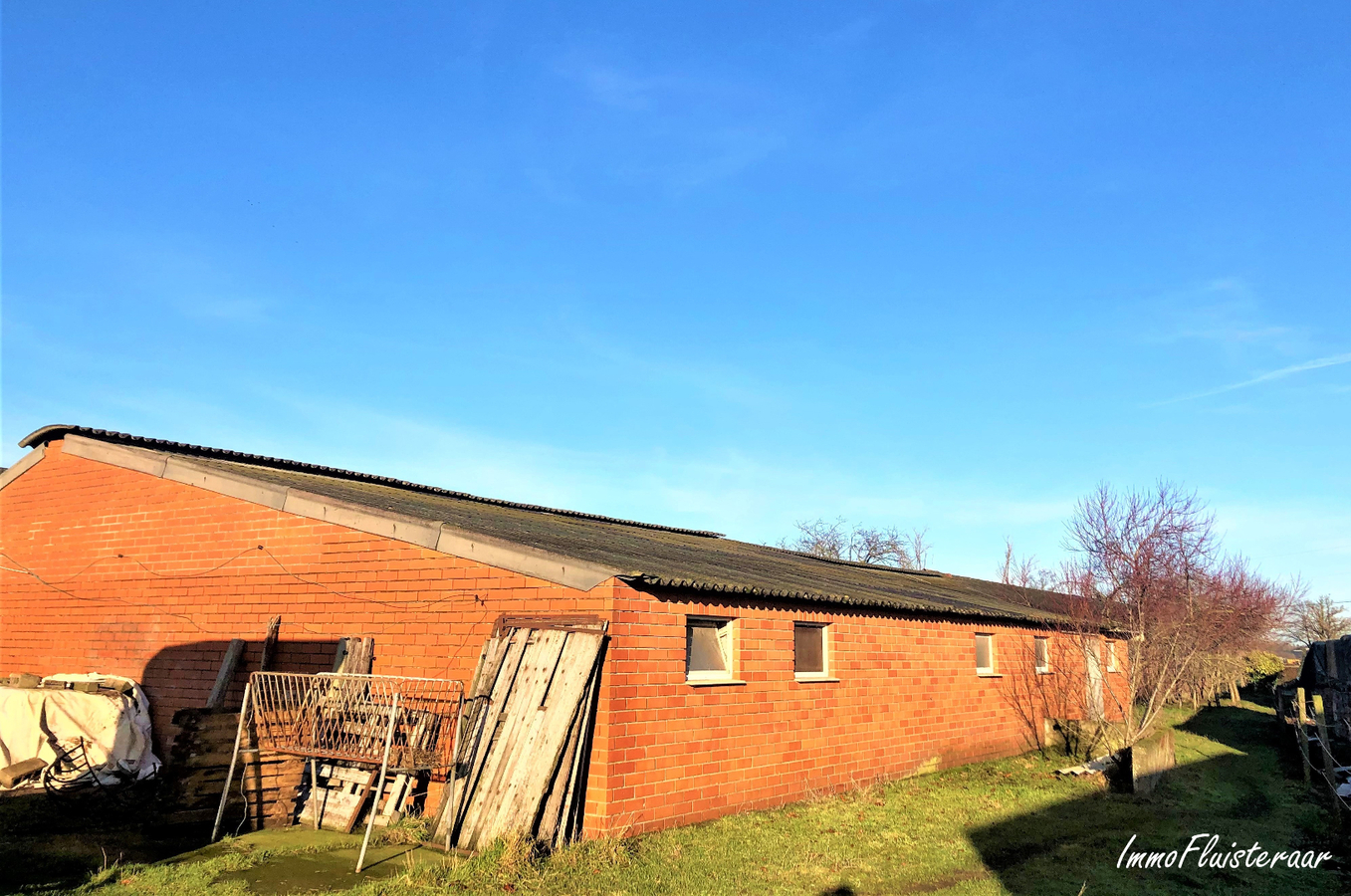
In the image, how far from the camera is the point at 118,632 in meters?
14.0

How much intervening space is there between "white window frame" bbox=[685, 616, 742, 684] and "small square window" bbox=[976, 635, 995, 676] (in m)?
8.73

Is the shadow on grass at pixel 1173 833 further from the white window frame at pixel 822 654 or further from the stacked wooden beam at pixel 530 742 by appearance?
the stacked wooden beam at pixel 530 742

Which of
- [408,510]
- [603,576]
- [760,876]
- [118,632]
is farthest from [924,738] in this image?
[118,632]

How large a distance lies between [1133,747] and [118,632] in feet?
53.4

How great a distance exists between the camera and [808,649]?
1257 centimetres

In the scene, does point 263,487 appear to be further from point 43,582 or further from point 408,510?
point 43,582

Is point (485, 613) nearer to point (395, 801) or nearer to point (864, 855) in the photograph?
point (395, 801)

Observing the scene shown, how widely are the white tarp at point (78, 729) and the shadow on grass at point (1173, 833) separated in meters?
11.2

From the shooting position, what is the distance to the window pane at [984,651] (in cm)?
1773

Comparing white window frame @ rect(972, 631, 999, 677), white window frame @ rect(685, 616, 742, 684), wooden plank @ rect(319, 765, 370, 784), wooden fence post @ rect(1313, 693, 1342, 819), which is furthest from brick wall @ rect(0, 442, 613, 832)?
wooden fence post @ rect(1313, 693, 1342, 819)

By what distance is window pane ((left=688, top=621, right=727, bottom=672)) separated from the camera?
1049 cm

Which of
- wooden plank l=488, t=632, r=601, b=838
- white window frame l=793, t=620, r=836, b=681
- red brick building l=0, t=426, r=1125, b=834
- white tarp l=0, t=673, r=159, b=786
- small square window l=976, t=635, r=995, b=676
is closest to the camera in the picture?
wooden plank l=488, t=632, r=601, b=838

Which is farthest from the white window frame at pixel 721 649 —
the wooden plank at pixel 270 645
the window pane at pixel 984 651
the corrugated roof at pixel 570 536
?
the window pane at pixel 984 651

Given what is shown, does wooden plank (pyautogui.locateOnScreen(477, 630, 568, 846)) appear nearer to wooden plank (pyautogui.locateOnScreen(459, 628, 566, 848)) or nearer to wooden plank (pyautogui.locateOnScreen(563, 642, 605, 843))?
wooden plank (pyautogui.locateOnScreen(459, 628, 566, 848))
